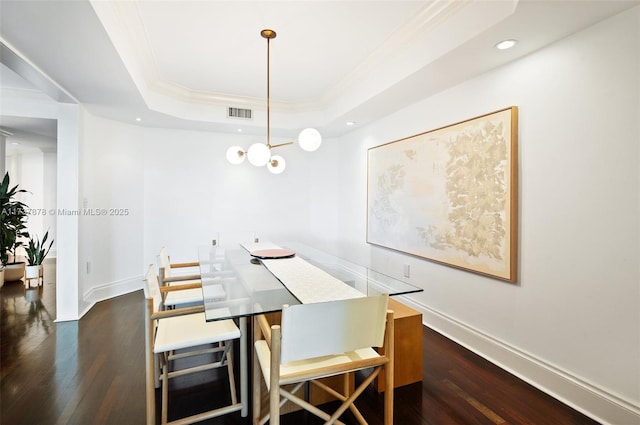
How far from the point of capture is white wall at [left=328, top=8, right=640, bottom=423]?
5.58 ft

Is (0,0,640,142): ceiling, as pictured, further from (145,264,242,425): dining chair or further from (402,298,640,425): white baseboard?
(402,298,640,425): white baseboard

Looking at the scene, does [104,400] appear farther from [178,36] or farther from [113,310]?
[178,36]

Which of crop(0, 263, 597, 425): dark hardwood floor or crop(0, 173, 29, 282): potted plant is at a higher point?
crop(0, 173, 29, 282): potted plant

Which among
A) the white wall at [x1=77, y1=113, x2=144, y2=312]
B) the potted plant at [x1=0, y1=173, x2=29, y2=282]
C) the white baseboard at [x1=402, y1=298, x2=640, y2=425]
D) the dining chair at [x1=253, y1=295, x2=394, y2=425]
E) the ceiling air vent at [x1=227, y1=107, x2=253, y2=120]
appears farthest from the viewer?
the ceiling air vent at [x1=227, y1=107, x2=253, y2=120]

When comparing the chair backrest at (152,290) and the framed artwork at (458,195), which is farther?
the framed artwork at (458,195)

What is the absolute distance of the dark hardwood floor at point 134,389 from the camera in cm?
183

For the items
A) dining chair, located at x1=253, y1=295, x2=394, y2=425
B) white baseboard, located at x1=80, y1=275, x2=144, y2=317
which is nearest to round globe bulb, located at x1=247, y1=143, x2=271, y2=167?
dining chair, located at x1=253, y1=295, x2=394, y2=425

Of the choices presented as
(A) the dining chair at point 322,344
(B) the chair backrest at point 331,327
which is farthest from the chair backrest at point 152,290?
(B) the chair backrest at point 331,327

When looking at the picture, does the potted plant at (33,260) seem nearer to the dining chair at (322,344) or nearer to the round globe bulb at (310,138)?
the round globe bulb at (310,138)

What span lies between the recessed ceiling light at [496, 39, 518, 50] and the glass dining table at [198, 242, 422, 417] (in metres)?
1.74

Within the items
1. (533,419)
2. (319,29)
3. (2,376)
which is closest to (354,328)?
(533,419)

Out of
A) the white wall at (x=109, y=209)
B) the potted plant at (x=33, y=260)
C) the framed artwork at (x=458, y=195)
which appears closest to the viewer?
the framed artwork at (x=458, y=195)

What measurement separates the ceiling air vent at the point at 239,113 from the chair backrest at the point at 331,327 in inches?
143

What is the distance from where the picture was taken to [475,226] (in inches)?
102
